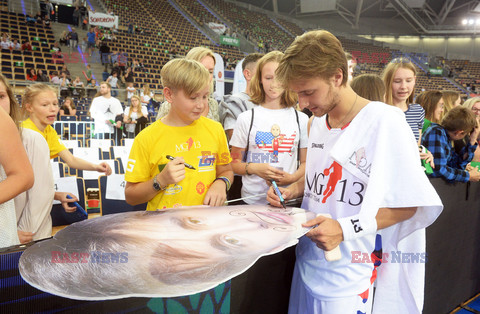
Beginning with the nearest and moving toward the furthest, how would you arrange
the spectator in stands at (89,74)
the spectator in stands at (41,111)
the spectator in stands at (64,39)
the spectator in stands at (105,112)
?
the spectator in stands at (41,111), the spectator in stands at (105,112), the spectator in stands at (89,74), the spectator in stands at (64,39)

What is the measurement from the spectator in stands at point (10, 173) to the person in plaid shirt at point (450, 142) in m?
1.84

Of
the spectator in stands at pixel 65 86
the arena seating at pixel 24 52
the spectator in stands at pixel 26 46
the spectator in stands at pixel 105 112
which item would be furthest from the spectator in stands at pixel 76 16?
the spectator in stands at pixel 105 112

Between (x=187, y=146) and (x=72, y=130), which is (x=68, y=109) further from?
(x=187, y=146)

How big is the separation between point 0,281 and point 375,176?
0.83 metres

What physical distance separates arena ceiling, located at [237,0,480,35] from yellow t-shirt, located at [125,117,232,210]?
89.5 ft

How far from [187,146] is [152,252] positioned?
64 centimetres

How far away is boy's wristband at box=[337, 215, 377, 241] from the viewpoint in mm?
854

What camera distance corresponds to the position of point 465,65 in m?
24.6

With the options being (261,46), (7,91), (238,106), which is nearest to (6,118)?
(7,91)

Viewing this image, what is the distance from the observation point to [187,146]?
1312 mm

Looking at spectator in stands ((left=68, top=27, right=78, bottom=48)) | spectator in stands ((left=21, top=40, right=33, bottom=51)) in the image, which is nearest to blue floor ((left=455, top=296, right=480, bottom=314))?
spectator in stands ((left=21, top=40, right=33, bottom=51))

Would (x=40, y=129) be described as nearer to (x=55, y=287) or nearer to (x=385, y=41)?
(x=55, y=287)

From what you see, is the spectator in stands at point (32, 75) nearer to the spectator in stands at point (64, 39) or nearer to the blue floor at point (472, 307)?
the spectator in stands at point (64, 39)

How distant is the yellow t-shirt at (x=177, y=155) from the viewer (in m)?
1.26
